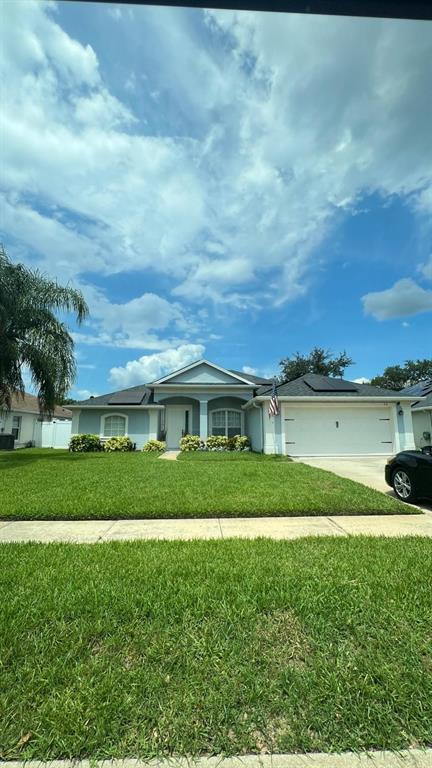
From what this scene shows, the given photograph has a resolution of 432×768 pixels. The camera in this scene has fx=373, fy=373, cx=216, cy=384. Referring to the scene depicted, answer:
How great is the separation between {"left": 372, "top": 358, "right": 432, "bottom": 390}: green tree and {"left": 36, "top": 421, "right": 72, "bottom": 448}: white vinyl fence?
39929 millimetres

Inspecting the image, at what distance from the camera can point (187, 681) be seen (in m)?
2.09

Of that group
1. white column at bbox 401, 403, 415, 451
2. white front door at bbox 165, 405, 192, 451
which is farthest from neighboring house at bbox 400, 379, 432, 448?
white front door at bbox 165, 405, 192, 451

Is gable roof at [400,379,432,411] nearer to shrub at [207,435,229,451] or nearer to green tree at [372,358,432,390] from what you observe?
shrub at [207,435,229,451]

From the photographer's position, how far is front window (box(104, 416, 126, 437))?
2122 centimetres

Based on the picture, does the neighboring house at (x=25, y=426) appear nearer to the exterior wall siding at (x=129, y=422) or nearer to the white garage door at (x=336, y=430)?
the exterior wall siding at (x=129, y=422)

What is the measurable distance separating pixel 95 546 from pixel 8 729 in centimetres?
274

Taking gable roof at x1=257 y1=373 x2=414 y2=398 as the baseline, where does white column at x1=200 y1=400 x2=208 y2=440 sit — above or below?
below

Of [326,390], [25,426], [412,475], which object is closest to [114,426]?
[25,426]

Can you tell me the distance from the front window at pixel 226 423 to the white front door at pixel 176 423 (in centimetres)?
155

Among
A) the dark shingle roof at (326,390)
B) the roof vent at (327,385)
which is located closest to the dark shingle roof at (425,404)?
the dark shingle roof at (326,390)

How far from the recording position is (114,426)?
2134cm

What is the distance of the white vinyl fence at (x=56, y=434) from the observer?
26.7 m

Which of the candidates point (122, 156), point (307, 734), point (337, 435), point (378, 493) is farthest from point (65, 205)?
point (337, 435)

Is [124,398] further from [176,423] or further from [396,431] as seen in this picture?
[396,431]
